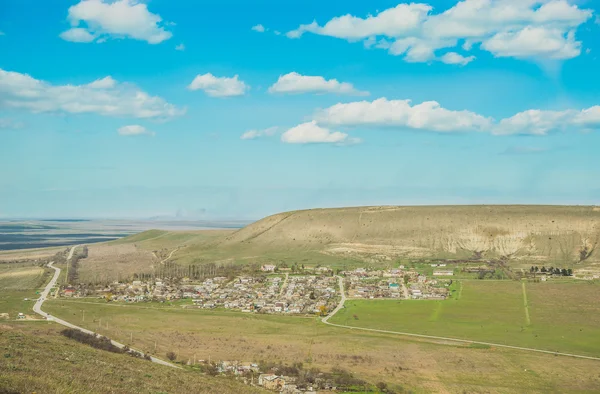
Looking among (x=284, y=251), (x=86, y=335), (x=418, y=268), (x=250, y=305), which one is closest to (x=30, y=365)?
(x=86, y=335)

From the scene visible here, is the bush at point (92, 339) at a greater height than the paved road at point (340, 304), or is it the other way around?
the bush at point (92, 339)

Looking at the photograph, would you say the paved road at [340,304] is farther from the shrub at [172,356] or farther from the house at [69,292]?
the house at [69,292]

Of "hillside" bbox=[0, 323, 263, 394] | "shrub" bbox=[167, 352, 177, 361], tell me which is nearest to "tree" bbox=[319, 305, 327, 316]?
"shrub" bbox=[167, 352, 177, 361]

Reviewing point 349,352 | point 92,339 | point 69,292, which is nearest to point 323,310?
point 349,352

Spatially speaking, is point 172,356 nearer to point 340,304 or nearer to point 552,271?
point 340,304

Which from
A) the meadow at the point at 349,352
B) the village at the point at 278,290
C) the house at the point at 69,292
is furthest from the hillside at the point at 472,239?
the meadow at the point at 349,352

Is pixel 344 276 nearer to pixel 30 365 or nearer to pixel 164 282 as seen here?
pixel 164 282
